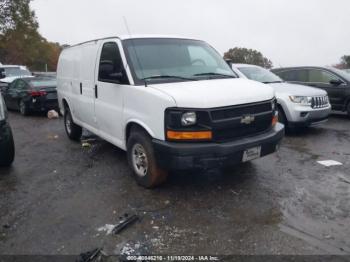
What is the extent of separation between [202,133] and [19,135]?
6.35 metres

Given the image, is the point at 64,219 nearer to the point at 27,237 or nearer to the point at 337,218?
the point at 27,237

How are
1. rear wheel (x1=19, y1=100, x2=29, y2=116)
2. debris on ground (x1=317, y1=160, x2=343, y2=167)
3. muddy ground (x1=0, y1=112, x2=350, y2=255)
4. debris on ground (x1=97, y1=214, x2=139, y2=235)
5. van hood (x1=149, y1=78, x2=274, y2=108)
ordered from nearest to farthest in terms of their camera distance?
muddy ground (x1=0, y1=112, x2=350, y2=255)
debris on ground (x1=97, y1=214, x2=139, y2=235)
van hood (x1=149, y1=78, x2=274, y2=108)
debris on ground (x1=317, y1=160, x2=343, y2=167)
rear wheel (x1=19, y1=100, x2=29, y2=116)

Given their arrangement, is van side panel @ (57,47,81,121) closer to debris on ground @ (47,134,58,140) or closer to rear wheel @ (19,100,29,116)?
debris on ground @ (47,134,58,140)

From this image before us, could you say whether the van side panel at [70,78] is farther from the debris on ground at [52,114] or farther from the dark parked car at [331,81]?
the dark parked car at [331,81]

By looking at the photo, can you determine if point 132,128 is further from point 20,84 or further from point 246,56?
point 246,56

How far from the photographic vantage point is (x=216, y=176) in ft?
16.6

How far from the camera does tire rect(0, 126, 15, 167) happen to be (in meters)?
5.39

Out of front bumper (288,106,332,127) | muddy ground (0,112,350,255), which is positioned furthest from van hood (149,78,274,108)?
front bumper (288,106,332,127)

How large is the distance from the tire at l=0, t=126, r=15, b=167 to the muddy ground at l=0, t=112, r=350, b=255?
187 millimetres

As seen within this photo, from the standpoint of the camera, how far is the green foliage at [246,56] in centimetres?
4048

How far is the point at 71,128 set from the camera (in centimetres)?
754

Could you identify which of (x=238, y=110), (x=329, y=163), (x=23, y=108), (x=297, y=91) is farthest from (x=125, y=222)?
(x=23, y=108)

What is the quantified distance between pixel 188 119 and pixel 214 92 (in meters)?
0.48

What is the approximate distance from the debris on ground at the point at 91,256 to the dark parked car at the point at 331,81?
28.0 ft
